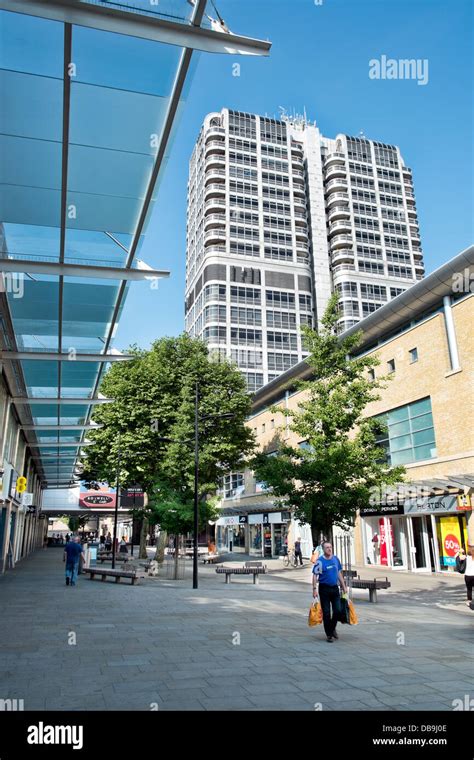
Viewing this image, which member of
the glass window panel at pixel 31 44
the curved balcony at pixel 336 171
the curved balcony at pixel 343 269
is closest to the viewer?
the glass window panel at pixel 31 44

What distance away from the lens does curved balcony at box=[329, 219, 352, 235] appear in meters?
73.1

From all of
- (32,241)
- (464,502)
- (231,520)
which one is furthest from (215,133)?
(32,241)

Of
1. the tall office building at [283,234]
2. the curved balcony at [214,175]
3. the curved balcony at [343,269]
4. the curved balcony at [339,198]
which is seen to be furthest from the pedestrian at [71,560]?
the curved balcony at [339,198]

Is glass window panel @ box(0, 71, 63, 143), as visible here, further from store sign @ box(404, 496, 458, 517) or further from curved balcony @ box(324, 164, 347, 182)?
curved balcony @ box(324, 164, 347, 182)

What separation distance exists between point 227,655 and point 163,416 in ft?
65.3

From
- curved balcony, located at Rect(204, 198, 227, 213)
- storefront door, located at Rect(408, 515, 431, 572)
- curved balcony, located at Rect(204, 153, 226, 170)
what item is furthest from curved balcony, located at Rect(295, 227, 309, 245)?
storefront door, located at Rect(408, 515, 431, 572)

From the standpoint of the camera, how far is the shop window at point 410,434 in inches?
913

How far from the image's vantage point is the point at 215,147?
2781 inches

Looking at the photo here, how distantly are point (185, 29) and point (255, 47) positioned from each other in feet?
2.83

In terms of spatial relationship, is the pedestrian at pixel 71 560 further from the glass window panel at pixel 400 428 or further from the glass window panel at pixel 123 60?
the glass window panel at pixel 123 60

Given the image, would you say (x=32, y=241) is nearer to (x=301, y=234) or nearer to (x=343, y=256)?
(x=343, y=256)

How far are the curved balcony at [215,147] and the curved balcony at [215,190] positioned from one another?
4.62 meters
